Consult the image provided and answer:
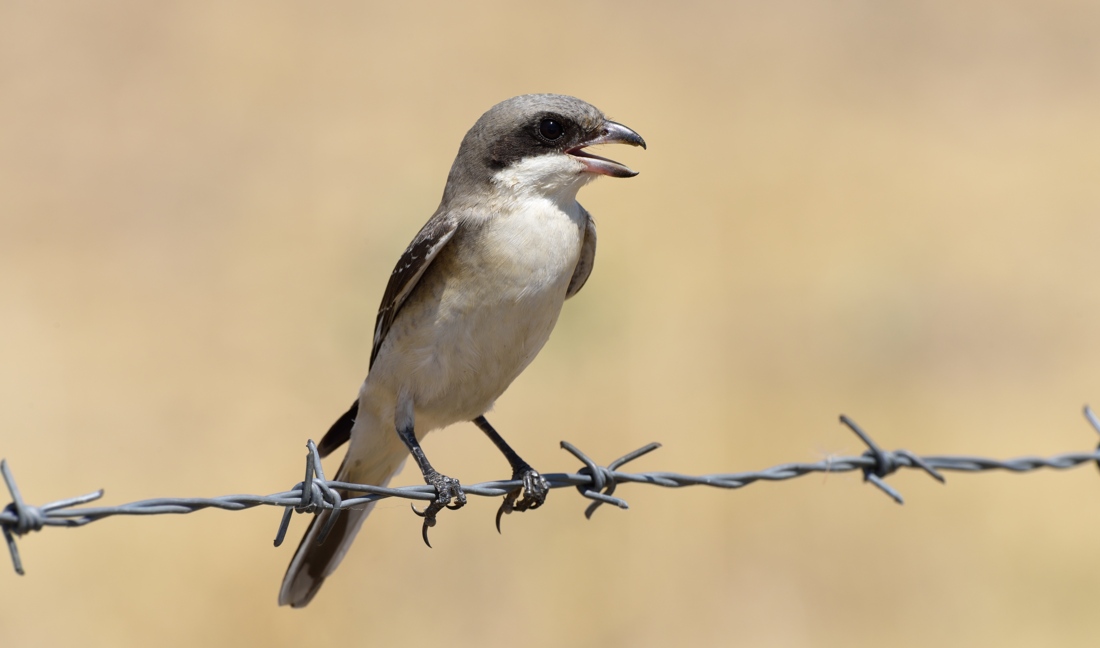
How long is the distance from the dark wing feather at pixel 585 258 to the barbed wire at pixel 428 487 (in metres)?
1.01

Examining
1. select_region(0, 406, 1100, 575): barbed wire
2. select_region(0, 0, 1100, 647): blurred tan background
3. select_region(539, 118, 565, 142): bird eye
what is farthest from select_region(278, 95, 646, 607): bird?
select_region(0, 0, 1100, 647): blurred tan background

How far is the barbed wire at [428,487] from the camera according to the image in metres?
3.22

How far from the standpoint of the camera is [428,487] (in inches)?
174

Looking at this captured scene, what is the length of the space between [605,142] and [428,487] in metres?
1.81

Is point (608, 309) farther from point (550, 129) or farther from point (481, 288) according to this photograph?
point (481, 288)

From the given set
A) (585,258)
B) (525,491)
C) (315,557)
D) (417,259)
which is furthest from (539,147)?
(315,557)

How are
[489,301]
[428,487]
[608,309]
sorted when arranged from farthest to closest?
[608,309] < [489,301] < [428,487]

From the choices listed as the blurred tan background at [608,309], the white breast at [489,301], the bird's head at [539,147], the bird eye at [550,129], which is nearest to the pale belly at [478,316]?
the white breast at [489,301]

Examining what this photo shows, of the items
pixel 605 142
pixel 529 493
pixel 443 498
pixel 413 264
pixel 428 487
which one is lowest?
pixel 529 493

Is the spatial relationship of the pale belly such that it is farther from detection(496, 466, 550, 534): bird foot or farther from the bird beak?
detection(496, 466, 550, 534): bird foot

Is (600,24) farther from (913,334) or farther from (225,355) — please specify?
(225,355)

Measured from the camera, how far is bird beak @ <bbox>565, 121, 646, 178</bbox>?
200 inches

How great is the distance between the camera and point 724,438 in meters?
9.44

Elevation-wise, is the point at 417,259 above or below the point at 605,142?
below
